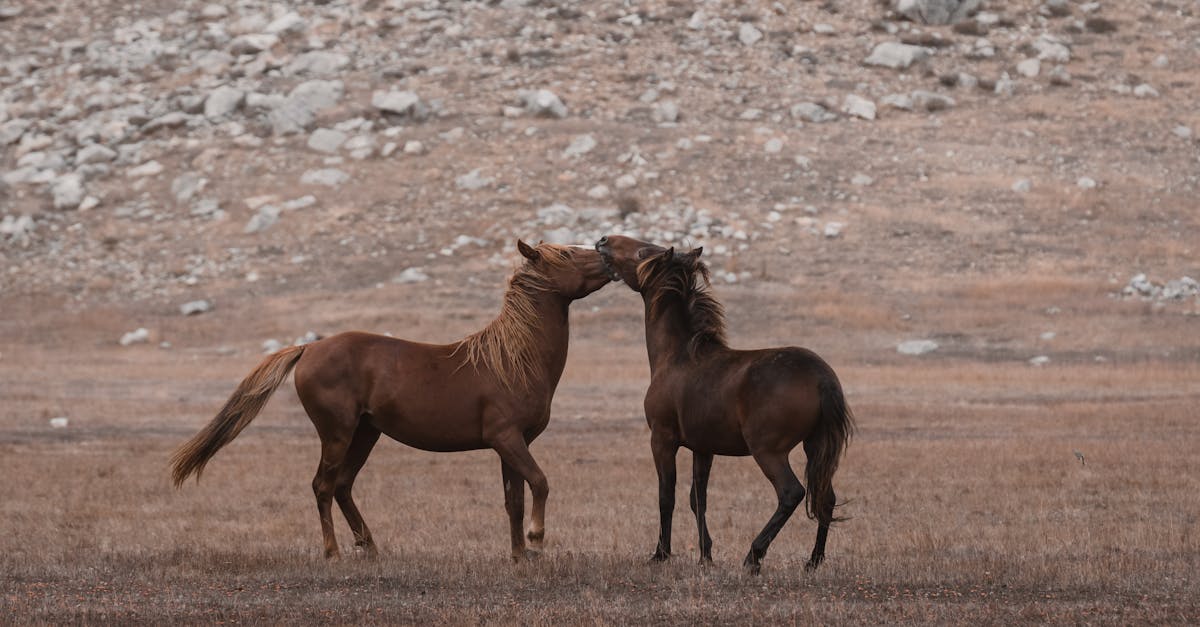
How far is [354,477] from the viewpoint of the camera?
11.1m

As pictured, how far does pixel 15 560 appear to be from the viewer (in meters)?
10.9

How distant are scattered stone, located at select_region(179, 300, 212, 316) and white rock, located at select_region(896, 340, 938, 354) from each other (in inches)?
682

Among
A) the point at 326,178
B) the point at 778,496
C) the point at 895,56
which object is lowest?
the point at 326,178

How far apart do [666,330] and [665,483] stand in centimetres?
110

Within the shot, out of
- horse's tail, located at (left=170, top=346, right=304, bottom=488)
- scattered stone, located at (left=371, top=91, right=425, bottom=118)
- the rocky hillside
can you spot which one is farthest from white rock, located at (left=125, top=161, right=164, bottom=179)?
horse's tail, located at (left=170, top=346, right=304, bottom=488)

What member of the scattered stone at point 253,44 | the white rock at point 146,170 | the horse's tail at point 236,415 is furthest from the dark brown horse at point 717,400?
the scattered stone at point 253,44

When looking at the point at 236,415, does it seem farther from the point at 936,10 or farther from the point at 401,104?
the point at 936,10

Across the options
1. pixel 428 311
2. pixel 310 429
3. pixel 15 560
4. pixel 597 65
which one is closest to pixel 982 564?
pixel 15 560

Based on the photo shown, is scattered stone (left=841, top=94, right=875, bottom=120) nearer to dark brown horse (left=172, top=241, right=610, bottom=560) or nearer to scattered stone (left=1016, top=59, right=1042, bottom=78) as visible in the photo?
scattered stone (left=1016, top=59, right=1042, bottom=78)

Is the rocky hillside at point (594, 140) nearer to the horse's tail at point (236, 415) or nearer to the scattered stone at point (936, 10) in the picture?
the scattered stone at point (936, 10)

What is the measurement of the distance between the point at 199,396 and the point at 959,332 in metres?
16.1

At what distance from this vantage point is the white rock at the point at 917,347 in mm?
31797

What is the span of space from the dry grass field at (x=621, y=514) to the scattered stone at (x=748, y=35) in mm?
20841

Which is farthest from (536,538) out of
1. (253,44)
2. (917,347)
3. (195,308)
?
(253,44)
